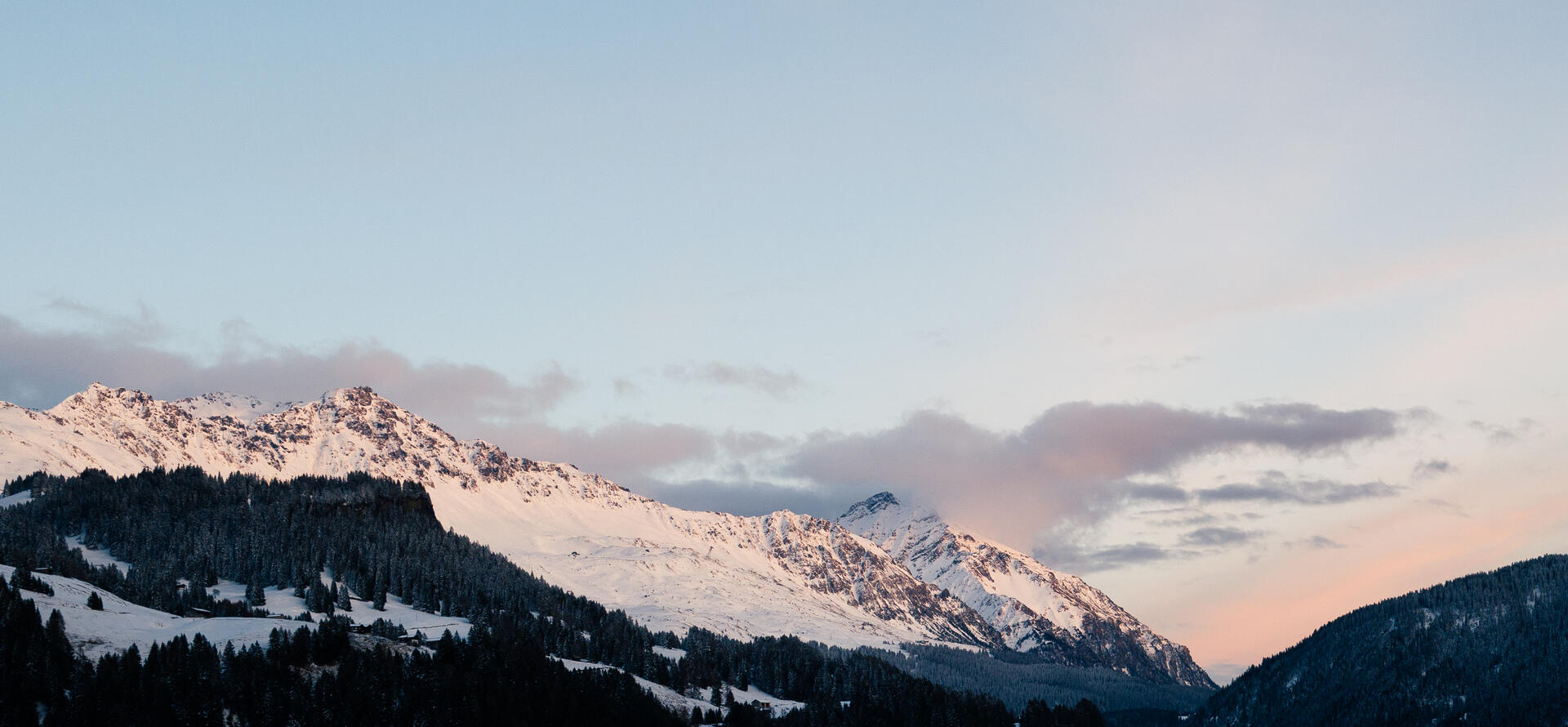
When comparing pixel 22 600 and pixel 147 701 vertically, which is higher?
pixel 22 600

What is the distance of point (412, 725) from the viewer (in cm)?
19850

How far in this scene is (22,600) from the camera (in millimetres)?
189625

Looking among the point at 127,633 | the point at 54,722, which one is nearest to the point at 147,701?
the point at 54,722

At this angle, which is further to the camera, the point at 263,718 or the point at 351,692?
the point at 351,692

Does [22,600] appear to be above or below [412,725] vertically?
above

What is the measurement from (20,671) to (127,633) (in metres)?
26.1

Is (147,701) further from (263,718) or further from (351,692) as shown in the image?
(351,692)

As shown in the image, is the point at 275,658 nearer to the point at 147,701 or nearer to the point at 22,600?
the point at 147,701

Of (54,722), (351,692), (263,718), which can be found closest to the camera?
(54,722)

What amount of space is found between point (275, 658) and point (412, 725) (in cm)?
2195

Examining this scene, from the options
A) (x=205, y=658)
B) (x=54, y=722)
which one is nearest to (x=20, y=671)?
(x=54, y=722)

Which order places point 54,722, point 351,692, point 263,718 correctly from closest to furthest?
point 54,722 → point 263,718 → point 351,692

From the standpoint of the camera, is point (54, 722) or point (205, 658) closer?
point (54, 722)

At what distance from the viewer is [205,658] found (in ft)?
629
